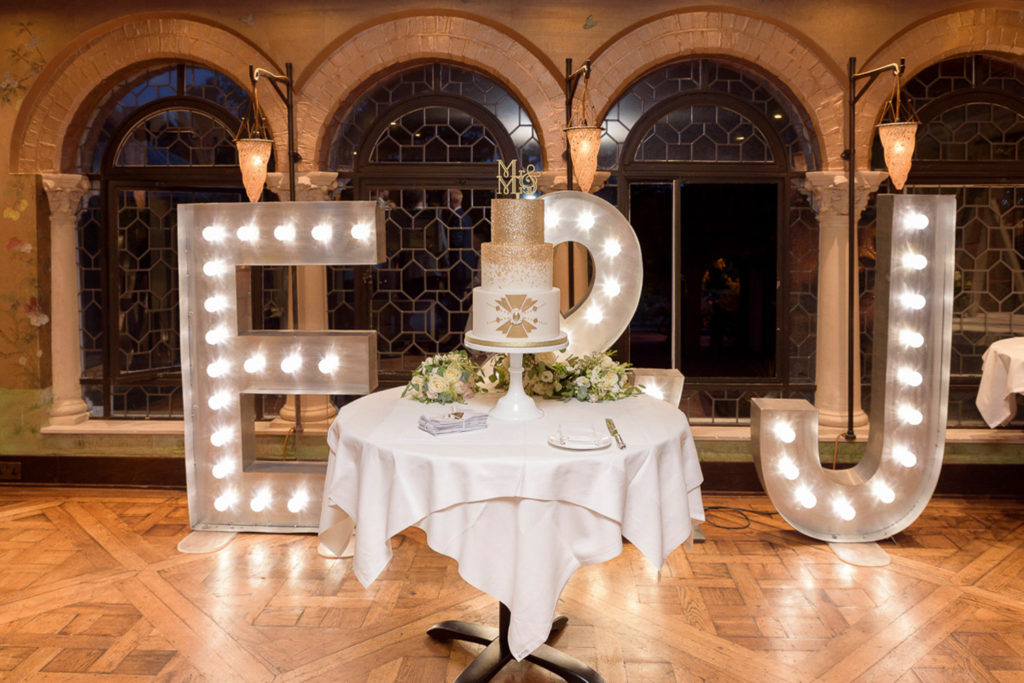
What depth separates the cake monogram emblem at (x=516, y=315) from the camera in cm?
301

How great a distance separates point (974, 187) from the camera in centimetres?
585

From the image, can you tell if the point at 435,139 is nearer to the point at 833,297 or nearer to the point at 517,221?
the point at 833,297

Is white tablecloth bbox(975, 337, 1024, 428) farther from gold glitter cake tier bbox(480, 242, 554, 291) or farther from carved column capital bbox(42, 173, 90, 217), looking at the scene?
carved column capital bbox(42, 173, 90, 217)

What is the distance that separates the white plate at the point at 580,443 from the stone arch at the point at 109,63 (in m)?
3.73

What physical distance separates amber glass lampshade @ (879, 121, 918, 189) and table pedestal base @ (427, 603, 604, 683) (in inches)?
137

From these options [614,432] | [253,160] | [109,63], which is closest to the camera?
[614,432]

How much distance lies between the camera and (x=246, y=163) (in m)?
5.01

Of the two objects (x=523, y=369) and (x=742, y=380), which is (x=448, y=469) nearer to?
(x=523, y=369)

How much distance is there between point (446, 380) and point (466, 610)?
1.16m

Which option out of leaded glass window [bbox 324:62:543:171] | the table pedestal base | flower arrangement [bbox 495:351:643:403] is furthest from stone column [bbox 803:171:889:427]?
the table pedestal base

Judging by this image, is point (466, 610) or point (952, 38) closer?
point (466, 610)

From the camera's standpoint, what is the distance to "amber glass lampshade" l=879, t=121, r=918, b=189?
4.84 m

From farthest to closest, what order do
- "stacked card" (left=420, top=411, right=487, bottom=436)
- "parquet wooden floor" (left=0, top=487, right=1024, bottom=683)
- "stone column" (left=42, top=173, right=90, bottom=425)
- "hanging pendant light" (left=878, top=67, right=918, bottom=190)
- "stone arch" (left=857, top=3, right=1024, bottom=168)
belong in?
"stone column" (left=42, top=173, right=90, bottom=425) → "stone arch" (left=857, top=3, right=1024, bottom=168) → "hanging pendant light" (left=878, top=67, right=918, bottom=190) → "parquet wooden floor" (left=0, top=487, right=1024, bottom=683) → "stacked card" (left=420, top=411, right=487, bottom=436)

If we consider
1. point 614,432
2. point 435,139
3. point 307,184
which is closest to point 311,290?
point 307,184
